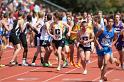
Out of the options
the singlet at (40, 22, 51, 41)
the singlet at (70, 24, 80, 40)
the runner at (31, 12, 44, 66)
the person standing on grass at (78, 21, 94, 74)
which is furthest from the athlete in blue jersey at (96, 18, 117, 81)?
the runner at (31, 12, 44, 66)

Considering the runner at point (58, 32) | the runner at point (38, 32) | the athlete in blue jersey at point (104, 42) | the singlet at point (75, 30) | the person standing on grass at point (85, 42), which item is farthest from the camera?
the runner at point (38, 32)

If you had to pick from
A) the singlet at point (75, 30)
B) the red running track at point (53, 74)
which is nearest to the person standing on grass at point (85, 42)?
the red running track at point (53, 74)

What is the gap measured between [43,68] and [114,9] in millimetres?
37112

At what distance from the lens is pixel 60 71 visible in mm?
19375

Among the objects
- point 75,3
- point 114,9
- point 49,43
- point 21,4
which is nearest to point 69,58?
point 49,43

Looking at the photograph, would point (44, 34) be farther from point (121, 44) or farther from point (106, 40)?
point (106, 40)

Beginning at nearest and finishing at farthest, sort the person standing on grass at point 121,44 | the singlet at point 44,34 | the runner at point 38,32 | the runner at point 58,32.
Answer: the runner at point 58,32, the person standing on grass at point 121,44, the singlet at point 44,34, the runner at point 38,32

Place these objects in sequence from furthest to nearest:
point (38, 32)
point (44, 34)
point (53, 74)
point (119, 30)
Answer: point (38, 32) → point (44, 34) → point (119, 30) → point (53, 74)

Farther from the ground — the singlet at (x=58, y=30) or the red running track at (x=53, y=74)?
the singlet at (x=58, y=30)

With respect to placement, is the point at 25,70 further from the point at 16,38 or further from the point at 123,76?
the point at 123,76

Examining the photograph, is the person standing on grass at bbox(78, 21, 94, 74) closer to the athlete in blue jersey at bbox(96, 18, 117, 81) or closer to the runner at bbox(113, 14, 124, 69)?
the athlete in blue jersey at bbox(96, 18, 117, 81)

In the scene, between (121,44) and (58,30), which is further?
(121,44)

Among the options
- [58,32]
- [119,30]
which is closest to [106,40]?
[58,32]

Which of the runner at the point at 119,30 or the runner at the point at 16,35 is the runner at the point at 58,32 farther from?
the runner at the point at 119,30
